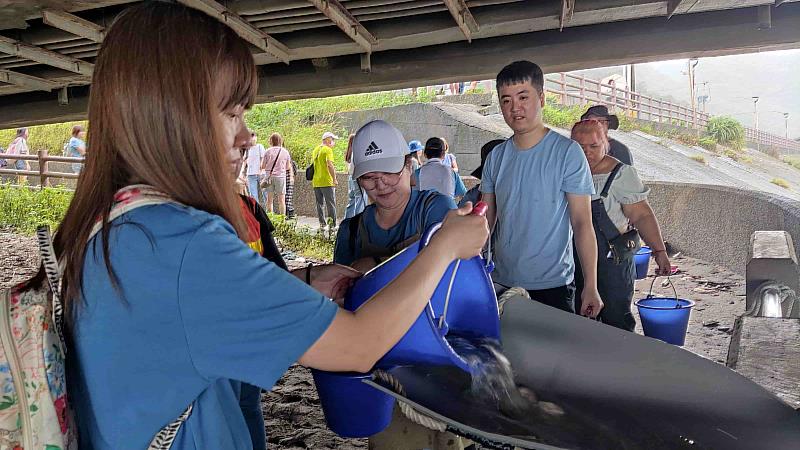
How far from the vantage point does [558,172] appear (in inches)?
122

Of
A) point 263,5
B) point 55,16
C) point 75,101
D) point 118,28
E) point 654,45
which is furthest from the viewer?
point 75,101

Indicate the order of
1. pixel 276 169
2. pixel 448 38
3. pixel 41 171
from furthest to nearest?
pixel 41 171 → pixel 276 169 → pixel 448 38

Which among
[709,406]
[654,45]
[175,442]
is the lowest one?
[709,406]

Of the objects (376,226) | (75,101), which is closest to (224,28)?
(376,226)

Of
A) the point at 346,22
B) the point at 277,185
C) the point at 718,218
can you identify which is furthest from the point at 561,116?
the point at 346,22

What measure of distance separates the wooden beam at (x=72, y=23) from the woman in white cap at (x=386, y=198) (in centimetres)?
206

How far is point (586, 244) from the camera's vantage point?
3.19m

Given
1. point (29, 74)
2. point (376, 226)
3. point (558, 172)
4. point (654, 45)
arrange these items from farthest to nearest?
point (29, 74)
point (654, 45)
point (558, 172)
point (376, 226)

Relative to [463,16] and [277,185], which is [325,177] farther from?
[463,16]

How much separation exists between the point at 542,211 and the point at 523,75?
0.60m

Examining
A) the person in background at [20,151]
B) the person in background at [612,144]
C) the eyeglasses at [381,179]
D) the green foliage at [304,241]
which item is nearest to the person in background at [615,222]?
the person in background at [612,144]

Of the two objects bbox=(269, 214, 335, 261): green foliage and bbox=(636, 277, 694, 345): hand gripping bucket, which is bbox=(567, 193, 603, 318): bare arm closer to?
bbox=(636, 277, 694, 345): hand gripping bucket

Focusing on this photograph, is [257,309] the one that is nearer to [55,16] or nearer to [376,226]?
[376,226]

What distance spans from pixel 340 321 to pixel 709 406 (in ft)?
2.94
